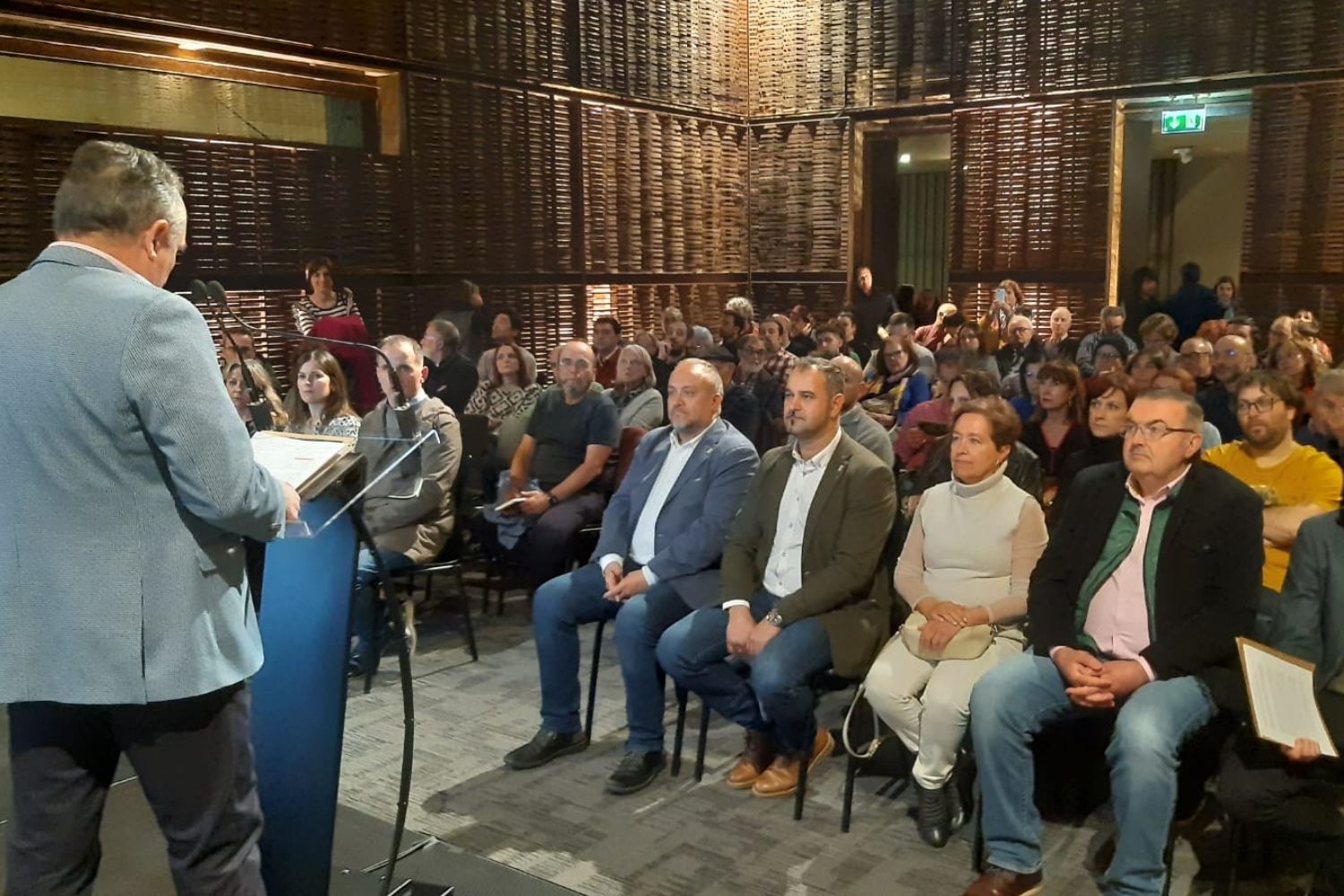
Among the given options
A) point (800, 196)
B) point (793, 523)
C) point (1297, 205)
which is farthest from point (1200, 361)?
point (800, 196)

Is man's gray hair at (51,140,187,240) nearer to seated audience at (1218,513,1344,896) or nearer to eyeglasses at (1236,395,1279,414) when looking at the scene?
seated audience at (1218,513,1344,896)

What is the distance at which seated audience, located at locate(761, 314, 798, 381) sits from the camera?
254 inches

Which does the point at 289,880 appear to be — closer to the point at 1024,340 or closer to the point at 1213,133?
the point at 1024,340

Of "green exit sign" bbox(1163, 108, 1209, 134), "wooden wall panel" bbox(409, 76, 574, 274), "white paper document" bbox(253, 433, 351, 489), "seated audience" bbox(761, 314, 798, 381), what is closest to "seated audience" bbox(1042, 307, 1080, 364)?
"green exit sign" bbox(1163, 108, 1209, 134)

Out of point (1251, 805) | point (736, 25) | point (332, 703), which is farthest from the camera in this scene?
point (736, 25)

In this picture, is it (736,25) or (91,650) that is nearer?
(91,650)

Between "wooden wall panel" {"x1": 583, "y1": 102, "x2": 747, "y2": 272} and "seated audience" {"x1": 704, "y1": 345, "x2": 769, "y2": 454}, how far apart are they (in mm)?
3372

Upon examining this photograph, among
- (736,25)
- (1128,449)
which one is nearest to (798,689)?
(1128,449)

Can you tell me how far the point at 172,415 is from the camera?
1.67m

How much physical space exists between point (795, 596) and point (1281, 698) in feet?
4.07

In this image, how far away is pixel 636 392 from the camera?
5449 mm

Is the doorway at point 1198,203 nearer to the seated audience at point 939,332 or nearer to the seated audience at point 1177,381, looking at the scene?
the seated audience at point 939,332

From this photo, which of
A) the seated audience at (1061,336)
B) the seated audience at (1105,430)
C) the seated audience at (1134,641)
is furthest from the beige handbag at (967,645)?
the seated audience at (1061,336)

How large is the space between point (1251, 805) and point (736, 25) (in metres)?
8.94
